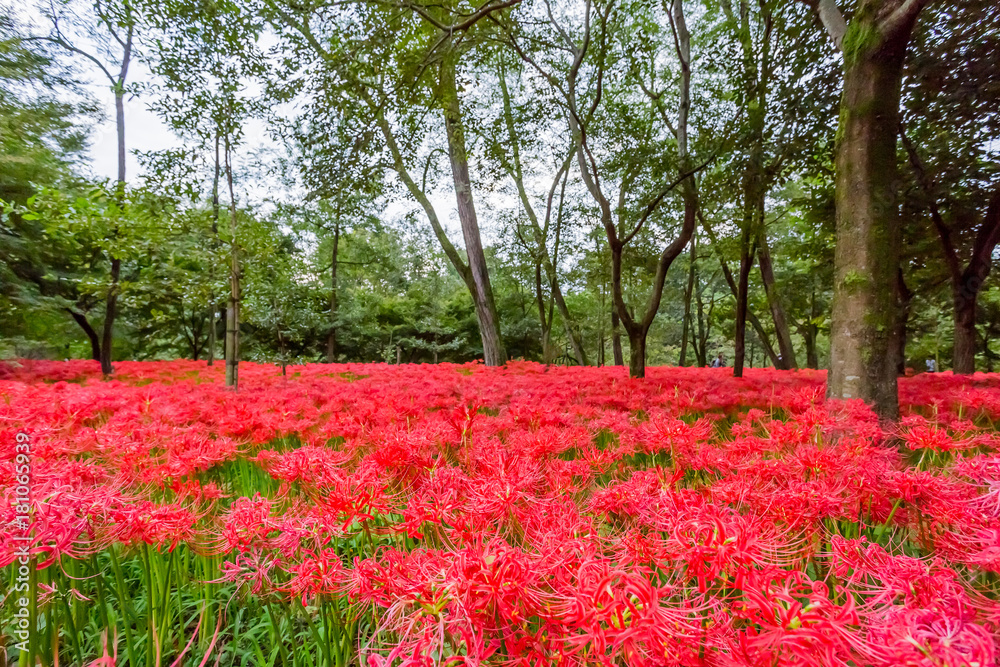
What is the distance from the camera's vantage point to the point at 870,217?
9.24 feet

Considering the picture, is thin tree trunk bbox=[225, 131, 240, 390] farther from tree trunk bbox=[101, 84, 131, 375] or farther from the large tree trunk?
the large tree trunk

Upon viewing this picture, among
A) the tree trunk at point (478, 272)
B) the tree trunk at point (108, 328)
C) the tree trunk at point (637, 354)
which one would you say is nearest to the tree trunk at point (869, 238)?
the tree trunk at point (637, 354)

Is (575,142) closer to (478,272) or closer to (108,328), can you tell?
(478,272)

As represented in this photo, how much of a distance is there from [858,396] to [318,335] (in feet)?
68.1

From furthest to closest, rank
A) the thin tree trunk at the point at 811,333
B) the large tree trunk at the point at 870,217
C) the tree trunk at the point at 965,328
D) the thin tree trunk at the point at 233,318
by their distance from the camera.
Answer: the thin tree trunk at the point at 811,333, the tree trunk at the point at 965,328, the thin tree trunk at the point at 233,318, the large tree trunk at the point at 870,217

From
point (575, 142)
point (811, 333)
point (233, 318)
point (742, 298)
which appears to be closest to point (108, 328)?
point (233, 318)

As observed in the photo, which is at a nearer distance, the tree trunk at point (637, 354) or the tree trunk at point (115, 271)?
the tree trunk at point (637, 354)

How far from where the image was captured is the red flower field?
0.59m

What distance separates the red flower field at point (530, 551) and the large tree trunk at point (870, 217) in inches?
41.5

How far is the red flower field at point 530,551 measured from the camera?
23.4 inches

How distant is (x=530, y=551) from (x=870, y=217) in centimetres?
A: 334

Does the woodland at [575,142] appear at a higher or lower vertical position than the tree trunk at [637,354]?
higher

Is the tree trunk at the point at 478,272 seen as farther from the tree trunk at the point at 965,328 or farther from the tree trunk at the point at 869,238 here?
the tree trunk at the point at 965,328

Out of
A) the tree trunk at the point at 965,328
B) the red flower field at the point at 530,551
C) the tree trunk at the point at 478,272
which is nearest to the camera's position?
the red flower field at the point at 530,551
